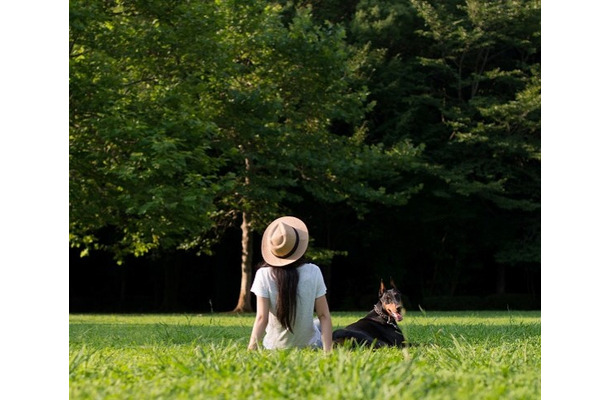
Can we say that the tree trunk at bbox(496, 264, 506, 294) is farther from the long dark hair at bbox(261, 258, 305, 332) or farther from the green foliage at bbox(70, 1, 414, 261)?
the long dark hair at bbox(261, 258, 305, 332)

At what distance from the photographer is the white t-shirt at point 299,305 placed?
647 cm

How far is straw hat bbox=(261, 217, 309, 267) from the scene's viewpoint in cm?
639

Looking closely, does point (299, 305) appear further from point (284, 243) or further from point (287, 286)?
point (284, 243)

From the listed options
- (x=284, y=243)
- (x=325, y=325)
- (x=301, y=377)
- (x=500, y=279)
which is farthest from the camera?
(x=500, y=279)

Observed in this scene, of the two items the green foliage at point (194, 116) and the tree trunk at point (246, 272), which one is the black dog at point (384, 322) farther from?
the tree trunk at point (246, 272)

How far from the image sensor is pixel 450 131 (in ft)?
97.5

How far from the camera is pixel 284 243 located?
20.9 ft

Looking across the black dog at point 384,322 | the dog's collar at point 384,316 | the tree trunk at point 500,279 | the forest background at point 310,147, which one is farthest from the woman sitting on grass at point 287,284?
the tree trunk at point 500,279

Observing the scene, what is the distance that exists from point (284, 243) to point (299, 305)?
0.53 metres

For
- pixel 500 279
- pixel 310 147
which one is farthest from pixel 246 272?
pixel 500 279

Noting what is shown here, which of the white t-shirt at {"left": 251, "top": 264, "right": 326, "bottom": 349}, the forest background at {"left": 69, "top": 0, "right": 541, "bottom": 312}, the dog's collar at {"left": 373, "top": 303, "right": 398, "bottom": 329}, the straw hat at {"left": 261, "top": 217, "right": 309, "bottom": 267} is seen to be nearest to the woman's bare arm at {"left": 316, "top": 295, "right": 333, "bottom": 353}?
the white t-shirt at {"left": 251, "top": 264, "right": 326, "bottom": 349}

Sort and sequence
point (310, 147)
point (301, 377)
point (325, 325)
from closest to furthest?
1. point (301, 377)
2. point (325, 325)
3. point (310, 147)
